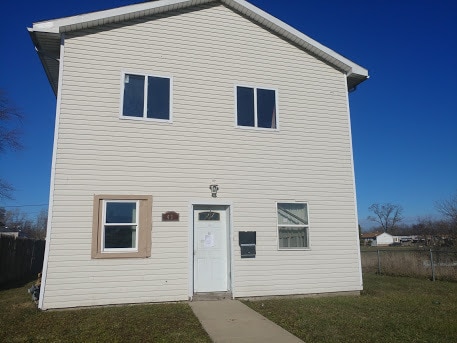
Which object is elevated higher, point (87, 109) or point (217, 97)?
point (217, 97)

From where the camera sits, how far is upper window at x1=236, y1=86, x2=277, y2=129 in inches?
424

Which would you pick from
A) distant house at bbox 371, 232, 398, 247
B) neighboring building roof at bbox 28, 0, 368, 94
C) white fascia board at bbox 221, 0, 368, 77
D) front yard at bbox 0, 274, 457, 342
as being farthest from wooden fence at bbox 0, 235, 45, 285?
distant house at bbox 371, 232, 398, 247

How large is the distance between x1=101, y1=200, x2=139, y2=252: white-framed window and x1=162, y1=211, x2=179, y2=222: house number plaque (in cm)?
68

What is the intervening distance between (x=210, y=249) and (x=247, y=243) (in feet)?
3.22

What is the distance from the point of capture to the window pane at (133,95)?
980 cm

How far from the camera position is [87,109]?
938 centimetres

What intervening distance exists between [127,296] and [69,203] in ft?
8.40

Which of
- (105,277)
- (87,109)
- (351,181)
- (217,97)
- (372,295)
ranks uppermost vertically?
(217,97)

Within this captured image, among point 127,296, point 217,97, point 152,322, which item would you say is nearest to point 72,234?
point 127,296

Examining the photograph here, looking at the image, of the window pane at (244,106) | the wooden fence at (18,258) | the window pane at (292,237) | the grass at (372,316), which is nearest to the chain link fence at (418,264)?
the grass at (372,316)

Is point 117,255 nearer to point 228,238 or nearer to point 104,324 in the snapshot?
point 104,324

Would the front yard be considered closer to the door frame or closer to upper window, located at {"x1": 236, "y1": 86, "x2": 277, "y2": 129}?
the door frame

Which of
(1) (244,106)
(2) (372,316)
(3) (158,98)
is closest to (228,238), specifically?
(1) (244,106)

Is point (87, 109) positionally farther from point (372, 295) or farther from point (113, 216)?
point (372, 295)
